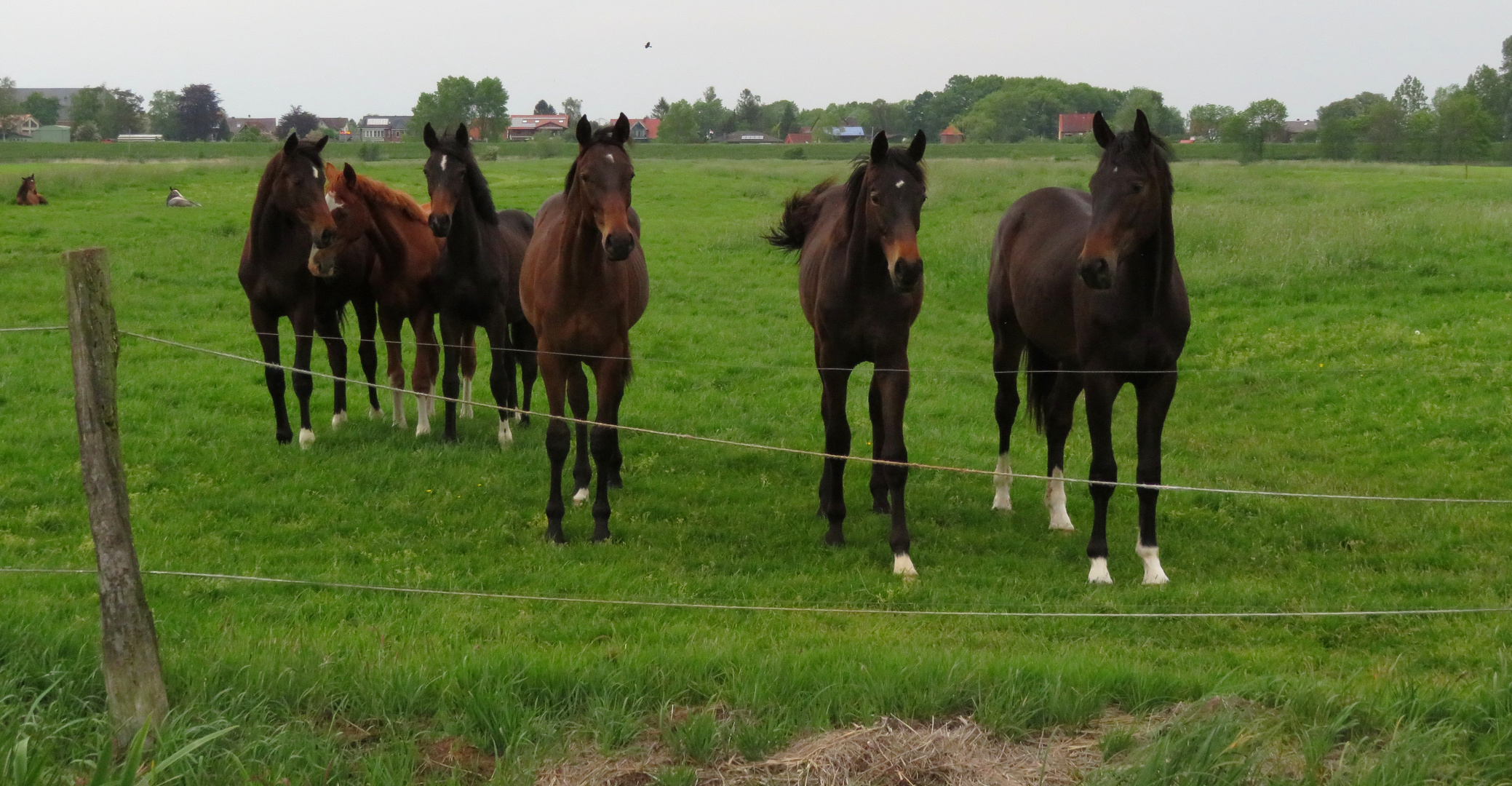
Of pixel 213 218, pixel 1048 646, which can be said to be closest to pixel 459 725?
pixel 1048 646

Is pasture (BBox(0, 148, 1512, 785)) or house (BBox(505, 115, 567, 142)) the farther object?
house (BBox(505, 115, 567, 142))

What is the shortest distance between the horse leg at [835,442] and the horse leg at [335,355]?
14.7ft

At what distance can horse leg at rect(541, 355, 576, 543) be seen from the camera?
7477 mm

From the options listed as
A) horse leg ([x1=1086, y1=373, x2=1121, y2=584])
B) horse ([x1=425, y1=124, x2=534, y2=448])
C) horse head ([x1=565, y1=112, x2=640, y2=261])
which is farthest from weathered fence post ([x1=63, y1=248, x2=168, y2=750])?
horse ([x1=425, y1=124, x2=534, y2=448])

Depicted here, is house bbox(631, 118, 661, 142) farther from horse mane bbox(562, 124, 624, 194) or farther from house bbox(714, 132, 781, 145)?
horse mane bbox(562, 124, 624, 194)

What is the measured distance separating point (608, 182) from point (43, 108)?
14345 centimetres

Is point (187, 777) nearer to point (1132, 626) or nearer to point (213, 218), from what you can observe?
point (1132, 626)

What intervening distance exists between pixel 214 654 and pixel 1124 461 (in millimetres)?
7201

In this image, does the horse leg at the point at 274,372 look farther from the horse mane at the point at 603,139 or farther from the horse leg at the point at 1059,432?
the horse leg at the point at 1059,432

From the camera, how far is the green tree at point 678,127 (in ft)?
281

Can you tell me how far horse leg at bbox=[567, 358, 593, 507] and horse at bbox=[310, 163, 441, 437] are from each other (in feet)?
5.86

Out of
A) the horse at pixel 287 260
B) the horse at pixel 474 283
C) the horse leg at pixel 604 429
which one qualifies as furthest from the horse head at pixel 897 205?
the horse at pixel 287 260

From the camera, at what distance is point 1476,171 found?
4812 cm

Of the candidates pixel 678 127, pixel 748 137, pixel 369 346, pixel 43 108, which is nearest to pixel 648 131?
pixel 678 127
